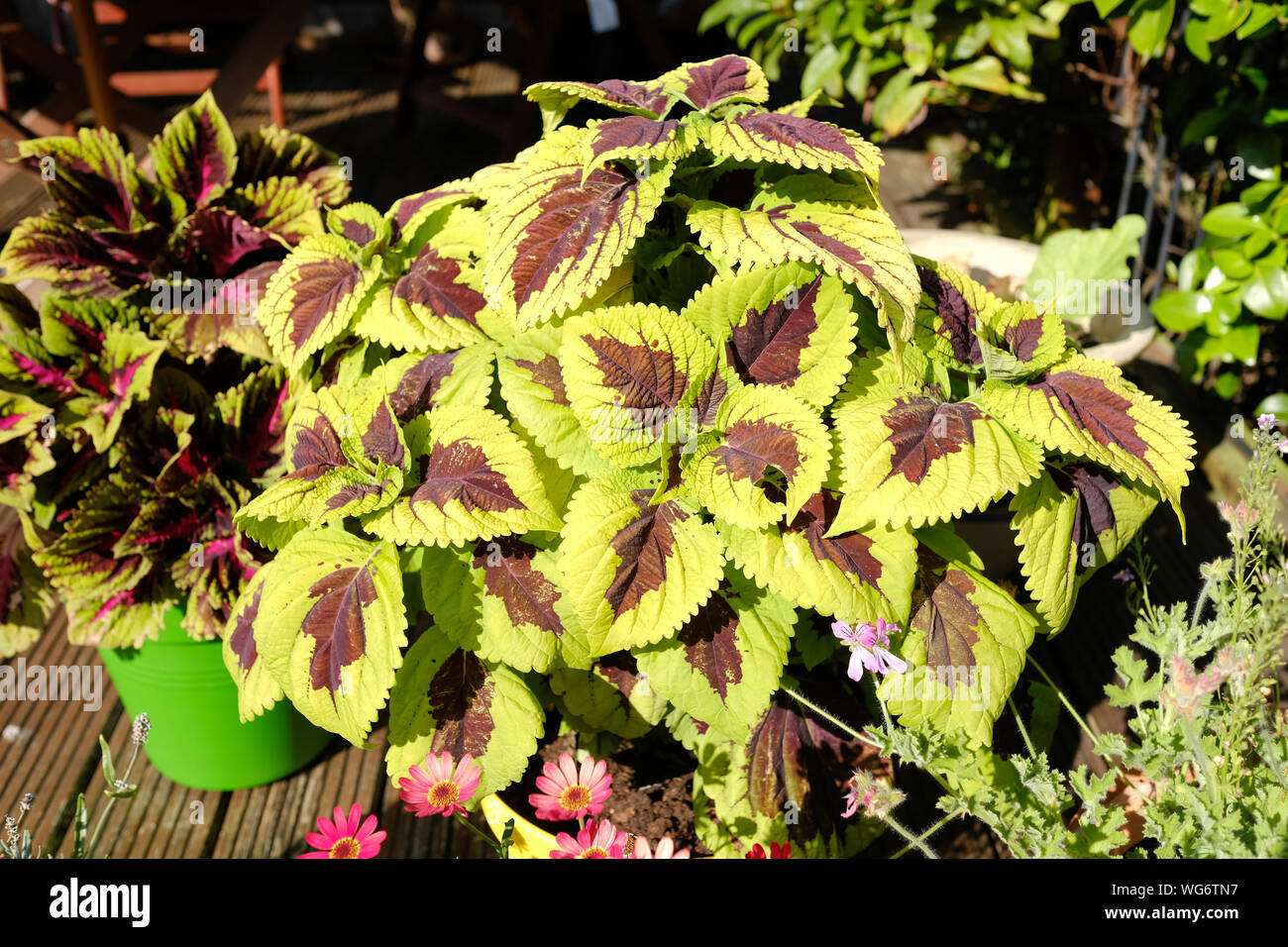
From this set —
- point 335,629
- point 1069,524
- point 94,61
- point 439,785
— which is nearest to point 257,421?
point 335,629

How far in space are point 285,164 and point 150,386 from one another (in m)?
0.39

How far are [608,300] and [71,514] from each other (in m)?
0.79

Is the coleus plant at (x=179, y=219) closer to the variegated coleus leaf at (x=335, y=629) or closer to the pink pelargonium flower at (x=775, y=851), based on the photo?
the variegated coleus leaf at (x=335, y=629)

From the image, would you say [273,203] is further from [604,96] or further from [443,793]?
[443,793]

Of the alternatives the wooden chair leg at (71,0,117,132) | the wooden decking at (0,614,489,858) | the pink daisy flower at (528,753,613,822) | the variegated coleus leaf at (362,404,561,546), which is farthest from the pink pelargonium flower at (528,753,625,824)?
the wooden chair leg at (71,0,117,132)

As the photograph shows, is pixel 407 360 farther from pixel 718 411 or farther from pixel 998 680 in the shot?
pixel 998 680

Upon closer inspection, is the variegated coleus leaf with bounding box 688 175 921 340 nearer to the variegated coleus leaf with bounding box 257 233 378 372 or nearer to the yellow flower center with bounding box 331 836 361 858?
the variegated coleus leaf with bounding box 257 233 378 372

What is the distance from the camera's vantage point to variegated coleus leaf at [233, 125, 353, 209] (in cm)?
152

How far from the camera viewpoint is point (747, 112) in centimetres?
112

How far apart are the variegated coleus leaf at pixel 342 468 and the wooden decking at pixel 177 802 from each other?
683mm

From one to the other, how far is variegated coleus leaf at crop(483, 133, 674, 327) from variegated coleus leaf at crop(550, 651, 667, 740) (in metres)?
0.42

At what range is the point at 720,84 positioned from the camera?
1.13 metres

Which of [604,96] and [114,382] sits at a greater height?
[604,96]
